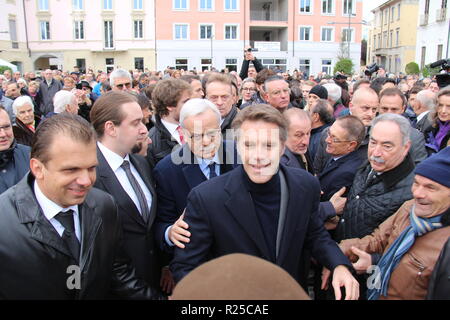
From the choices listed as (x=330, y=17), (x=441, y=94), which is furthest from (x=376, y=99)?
(x=330, y=17)

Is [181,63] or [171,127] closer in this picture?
[171,127]

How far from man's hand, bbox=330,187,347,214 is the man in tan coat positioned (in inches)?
24.1

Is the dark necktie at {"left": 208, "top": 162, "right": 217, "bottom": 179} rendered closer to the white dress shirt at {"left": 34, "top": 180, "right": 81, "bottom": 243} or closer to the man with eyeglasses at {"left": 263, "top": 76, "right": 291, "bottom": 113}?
the white dress shirt at {"left": 34, "top": 180, "right": 81, "bottom": 243}

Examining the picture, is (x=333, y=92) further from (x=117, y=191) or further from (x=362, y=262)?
Result: (x=117, y=191)

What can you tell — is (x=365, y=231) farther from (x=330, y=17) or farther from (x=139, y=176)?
(x=330, y=17)

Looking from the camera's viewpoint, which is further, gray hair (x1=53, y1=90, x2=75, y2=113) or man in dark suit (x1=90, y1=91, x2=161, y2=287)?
gray hair (x1=53, y1=90, x2=75, y2=113)

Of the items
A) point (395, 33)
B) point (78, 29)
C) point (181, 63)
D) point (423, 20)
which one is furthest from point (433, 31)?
point (78, 29)

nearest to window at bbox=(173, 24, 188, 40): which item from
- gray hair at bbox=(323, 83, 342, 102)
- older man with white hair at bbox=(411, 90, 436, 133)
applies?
gray hair at bbox=(323, 83, 342, 102)

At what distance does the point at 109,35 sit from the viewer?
42.2 meters

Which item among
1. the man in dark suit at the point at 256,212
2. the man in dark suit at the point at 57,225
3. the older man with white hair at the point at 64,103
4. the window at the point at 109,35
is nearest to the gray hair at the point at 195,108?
the man in dark suit at the point at 256,212

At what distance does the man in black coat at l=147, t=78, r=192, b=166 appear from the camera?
361 cm

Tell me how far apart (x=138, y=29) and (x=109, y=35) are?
137 inches

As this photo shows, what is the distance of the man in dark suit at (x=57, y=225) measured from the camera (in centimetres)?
180

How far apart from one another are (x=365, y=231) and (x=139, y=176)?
5.63 feet
